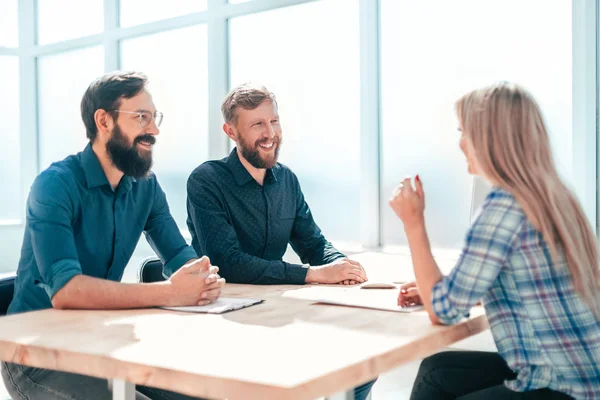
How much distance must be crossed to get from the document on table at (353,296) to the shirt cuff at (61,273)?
597 mm

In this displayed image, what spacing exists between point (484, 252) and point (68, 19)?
5.57 m

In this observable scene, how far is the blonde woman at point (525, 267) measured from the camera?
1.43m

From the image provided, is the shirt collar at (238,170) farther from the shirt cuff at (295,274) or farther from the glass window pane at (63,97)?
the glass window pane at (63,97)

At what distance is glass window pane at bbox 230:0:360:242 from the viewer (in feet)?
14.1

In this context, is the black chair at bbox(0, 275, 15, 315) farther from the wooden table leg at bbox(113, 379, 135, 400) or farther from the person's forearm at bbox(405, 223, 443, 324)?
the person's forearm at bbox(405, 223, 443, 324)

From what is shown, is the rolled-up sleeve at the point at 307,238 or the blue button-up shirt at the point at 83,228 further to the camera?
the rolled-up sleeve at the point at 307,238

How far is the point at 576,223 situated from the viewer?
1.49m

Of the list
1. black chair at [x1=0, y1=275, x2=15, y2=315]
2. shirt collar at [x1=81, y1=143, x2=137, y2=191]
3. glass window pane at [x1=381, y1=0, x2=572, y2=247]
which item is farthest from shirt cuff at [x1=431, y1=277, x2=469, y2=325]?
glass window pane at [x1=381, y1=0, x2=572, y2=247]

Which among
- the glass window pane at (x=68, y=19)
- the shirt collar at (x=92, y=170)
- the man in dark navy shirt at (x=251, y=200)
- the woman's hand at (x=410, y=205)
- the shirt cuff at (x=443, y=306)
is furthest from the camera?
the glass window pane at (x=68, y=19)

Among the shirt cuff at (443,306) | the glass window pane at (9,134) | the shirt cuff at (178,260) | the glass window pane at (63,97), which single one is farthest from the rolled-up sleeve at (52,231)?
the glass window pane at (9,134)

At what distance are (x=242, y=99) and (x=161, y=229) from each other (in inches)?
29.5

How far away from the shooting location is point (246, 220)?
267cm

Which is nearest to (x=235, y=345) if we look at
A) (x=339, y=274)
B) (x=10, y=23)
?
(x=339, y=274)

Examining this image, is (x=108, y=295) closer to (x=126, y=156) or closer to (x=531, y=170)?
(x=126, y=156)
